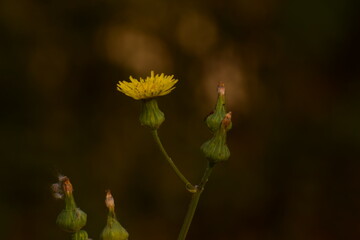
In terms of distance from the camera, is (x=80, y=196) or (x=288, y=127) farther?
(x=288, y=127)

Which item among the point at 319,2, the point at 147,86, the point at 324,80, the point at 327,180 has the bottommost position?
the point at 147,86

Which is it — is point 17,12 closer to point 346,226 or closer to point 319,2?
point 319,2

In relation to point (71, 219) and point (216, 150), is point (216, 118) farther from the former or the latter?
point (71, 219)

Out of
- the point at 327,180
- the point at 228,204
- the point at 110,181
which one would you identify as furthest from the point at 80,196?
the point at 327,180

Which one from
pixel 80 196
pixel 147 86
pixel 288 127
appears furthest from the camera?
pixel 288 127

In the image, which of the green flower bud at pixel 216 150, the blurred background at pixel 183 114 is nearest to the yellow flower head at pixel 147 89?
the green flower bud at pixel 216 150

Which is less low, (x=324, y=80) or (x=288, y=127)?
(x=324, y=80)
